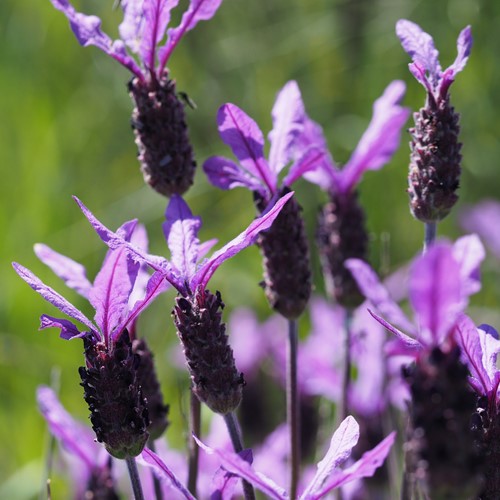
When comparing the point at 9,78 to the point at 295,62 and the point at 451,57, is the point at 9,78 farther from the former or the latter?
the point at 451,57

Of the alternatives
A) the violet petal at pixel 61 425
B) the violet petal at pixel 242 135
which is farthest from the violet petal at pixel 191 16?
the violet petal at pixel 61 425

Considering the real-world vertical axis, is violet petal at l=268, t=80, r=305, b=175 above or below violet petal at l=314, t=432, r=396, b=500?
above

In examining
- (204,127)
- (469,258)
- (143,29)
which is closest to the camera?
(469,258)

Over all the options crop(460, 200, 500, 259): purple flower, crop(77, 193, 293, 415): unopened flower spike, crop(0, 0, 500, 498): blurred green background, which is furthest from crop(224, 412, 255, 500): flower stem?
crop(460, 200, 500, 259): purple flower

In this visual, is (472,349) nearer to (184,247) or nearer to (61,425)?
(184,247)

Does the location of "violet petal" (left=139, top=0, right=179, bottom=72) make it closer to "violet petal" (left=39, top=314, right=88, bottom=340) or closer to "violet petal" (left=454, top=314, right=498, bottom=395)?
"violet petal" (left=39, top=314, right=88, bottom=340)

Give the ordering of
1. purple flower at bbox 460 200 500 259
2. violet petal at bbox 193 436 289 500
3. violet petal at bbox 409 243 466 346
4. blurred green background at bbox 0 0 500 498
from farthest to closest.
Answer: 1. blurred green background at bbox 0 0 500 498
2. purple flower at bbox 460 200 500 259
3. violet petal at bbox 193 436 289 500
4. violet petal at bbox 409 243 466 346

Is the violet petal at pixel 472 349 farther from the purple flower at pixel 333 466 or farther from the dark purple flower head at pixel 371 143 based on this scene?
the dark purple flower head at pixel 371 143

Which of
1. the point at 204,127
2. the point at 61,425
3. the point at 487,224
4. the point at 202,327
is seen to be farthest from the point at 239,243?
the point at 204,127
